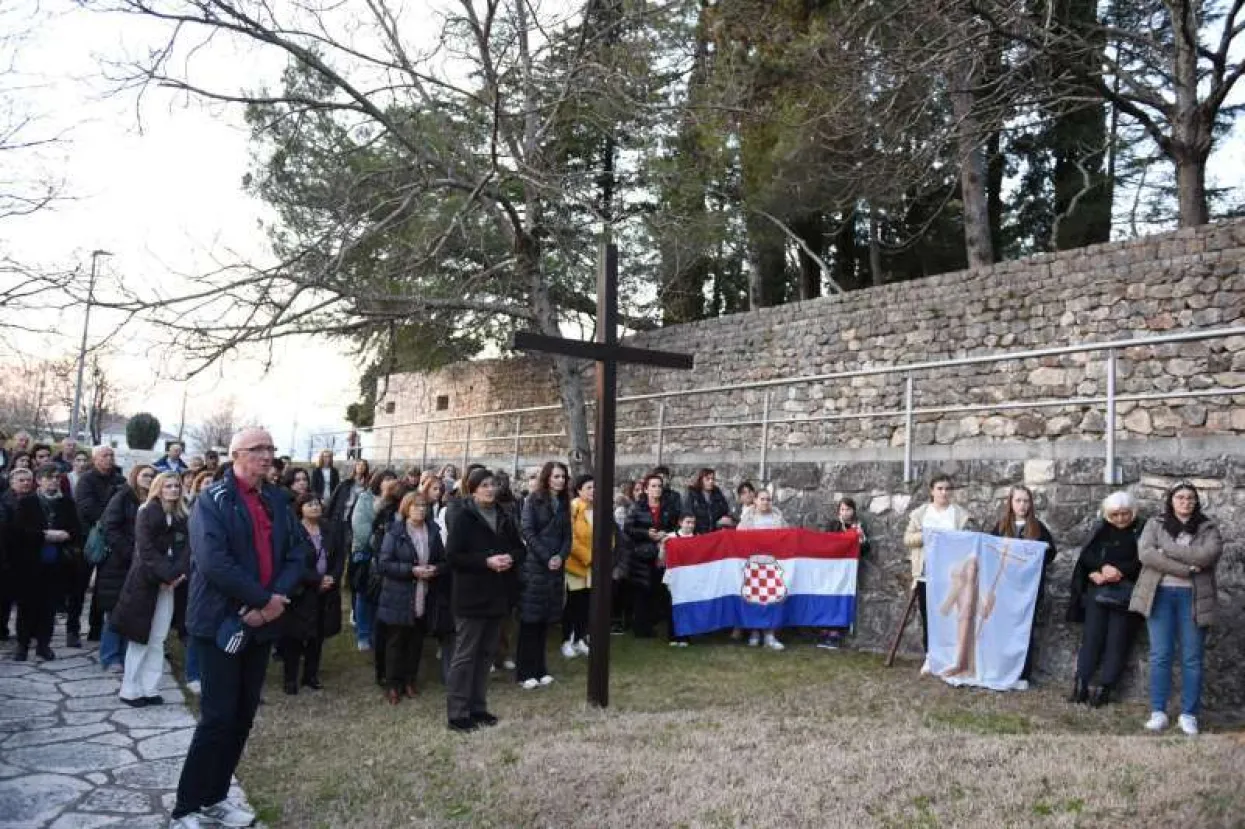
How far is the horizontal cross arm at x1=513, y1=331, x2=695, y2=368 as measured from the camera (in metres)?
5.78

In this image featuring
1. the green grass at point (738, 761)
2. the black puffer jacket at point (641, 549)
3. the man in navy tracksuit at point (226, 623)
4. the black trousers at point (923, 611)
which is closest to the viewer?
the green grass at point (738, 761)

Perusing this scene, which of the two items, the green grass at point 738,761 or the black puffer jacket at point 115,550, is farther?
the black puffer jacket at point 115,550

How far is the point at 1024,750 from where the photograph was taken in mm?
4277

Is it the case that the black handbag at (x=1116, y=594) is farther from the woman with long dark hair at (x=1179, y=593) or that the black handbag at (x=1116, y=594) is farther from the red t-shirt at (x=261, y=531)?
the red t-shirt at (x=261, y=531)

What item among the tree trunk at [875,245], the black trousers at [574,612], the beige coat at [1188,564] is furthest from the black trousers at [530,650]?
the tree trunk at [875,245]

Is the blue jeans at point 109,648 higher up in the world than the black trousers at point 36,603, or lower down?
lower down

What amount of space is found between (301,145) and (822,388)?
27.4 feet

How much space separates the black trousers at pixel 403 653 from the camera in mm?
6645

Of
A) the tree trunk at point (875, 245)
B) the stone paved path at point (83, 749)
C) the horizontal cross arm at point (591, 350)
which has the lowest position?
the stone paved path at point (83, 749)

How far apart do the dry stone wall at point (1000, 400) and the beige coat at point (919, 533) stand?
445 millimetres

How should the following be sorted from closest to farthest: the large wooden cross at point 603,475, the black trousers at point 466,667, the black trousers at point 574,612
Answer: the black trousers at point 466,667 < the large wooden cross at point 603,475 < the black trousers at point 574,612

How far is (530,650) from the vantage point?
23.2ft

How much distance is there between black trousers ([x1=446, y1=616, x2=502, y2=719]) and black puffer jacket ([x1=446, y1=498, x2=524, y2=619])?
0.07 m

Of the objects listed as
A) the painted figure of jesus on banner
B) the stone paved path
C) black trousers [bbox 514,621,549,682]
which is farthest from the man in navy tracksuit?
the painted figure of jesus on banner
